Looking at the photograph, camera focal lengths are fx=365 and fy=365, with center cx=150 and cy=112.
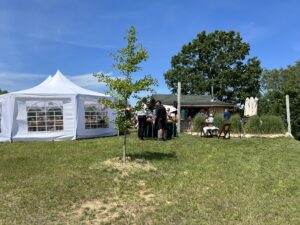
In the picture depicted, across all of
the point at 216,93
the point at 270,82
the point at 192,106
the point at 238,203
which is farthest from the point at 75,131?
the point at 270,82

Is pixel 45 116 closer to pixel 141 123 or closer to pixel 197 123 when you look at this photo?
pixel 141 123

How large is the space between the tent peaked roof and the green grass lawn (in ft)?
17.6

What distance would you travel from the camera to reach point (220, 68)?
146ft

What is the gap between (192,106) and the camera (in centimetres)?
3303

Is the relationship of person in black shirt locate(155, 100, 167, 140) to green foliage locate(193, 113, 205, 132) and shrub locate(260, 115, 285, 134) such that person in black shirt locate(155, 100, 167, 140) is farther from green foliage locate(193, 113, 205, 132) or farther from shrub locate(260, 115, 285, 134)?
shrub locate(260, 115, 285, 134)

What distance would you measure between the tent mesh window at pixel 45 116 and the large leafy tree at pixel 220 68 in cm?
2897

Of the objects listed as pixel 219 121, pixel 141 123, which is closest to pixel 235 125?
pixel 219 121

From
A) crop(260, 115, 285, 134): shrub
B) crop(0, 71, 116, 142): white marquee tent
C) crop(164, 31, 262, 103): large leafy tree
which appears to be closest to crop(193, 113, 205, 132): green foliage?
crop(260, 115, 285, 134): shrub

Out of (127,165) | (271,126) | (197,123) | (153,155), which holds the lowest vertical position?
(127,165)

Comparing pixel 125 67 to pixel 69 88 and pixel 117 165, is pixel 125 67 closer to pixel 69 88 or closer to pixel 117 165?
pixel 117 165

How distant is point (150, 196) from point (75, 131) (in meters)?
10.2

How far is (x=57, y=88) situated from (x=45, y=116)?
5.27ft

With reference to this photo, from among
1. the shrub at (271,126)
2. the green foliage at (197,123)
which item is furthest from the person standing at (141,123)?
the shrub at (271,126)

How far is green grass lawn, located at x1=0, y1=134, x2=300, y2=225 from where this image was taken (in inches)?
232
